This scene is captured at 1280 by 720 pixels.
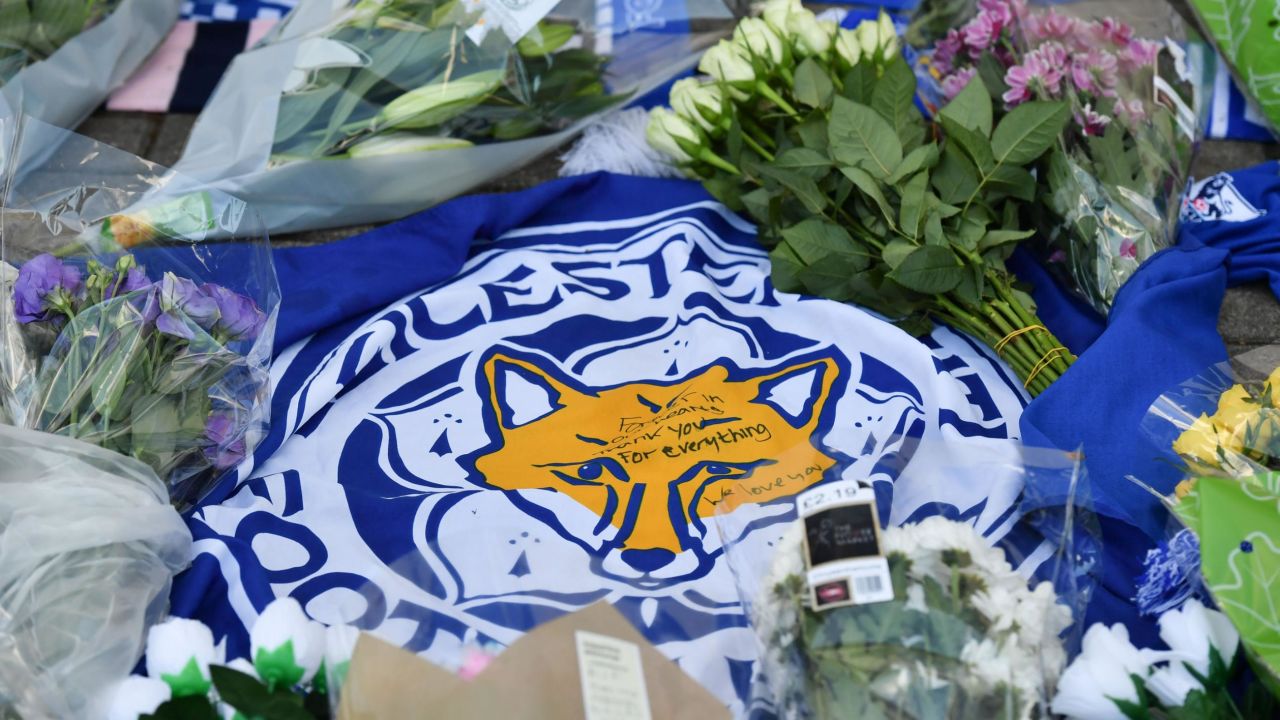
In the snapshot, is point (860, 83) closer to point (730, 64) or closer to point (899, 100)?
point (899, 100)

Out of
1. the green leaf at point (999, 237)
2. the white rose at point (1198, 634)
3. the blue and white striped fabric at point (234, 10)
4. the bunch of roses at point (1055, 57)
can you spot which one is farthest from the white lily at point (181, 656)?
the blue and white striped fabric at point (234, 10)

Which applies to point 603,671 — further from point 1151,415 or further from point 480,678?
point 1151,415

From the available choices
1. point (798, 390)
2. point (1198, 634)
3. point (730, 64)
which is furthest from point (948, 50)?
point (1198, 634)

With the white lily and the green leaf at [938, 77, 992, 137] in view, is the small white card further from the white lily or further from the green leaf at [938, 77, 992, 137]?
the green leaf at [938, 77, 992, 137]

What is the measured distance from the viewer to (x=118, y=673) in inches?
47.8

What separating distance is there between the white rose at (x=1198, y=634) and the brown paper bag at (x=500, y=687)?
1.68 ft

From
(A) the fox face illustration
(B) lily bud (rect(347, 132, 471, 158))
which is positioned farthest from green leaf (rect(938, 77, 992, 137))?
(B) lily bud (rect(347, 132, 471, 158))

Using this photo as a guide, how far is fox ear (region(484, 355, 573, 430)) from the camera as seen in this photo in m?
1.71

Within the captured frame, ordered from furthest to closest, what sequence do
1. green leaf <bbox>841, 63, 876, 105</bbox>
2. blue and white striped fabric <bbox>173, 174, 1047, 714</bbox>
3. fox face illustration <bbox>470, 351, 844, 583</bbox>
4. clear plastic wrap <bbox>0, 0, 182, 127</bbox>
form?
clear plastic wrap <bbox>0, 0, 182, 127</bbox>, green leaf <bbox>841, 63, 876, 105</bbox>, fox face illustration <bbox>470, 351, 844, 583</bbox>, blue and white striped fabric <bbox>173, 174, 1047, 714</bbox>

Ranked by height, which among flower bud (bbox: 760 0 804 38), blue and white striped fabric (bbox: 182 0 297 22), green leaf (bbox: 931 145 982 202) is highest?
blue and white striped fabric (bbox: 182 0 297 22)

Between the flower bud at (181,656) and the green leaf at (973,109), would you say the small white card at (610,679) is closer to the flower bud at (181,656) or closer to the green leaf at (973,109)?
the flower bud at (181,656)

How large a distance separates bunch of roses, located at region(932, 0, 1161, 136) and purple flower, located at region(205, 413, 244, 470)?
1.35 meters

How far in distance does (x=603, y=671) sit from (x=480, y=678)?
12 cm

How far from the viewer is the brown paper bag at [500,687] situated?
1.07m
